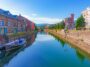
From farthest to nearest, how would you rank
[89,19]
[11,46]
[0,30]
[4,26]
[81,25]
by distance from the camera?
[89,19] < [81,25] < [4,26] < [0,30] < [11,46]

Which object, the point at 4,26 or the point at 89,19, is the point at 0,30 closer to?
the point at 4,26

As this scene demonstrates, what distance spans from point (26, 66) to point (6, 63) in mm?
3428

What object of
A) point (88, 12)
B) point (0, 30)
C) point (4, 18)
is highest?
point (88, 12)

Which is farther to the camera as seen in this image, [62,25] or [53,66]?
[62,25]

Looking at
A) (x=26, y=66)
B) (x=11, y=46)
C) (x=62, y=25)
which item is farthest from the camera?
(x=62, y=25)

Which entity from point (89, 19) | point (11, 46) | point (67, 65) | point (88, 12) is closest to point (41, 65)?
point (67, 65)

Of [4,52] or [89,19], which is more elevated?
[89,19]

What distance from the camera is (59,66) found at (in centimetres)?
2314

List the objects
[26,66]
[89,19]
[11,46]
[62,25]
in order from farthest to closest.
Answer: [62,25], [89,19], [11,46], [26,66]

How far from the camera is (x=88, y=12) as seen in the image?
11100 cm

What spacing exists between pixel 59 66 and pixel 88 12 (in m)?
94.1

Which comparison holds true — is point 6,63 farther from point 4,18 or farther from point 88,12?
point 88,12

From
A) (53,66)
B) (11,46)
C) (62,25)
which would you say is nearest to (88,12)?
(62,25)

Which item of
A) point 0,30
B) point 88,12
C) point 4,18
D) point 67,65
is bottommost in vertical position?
point 67,65
